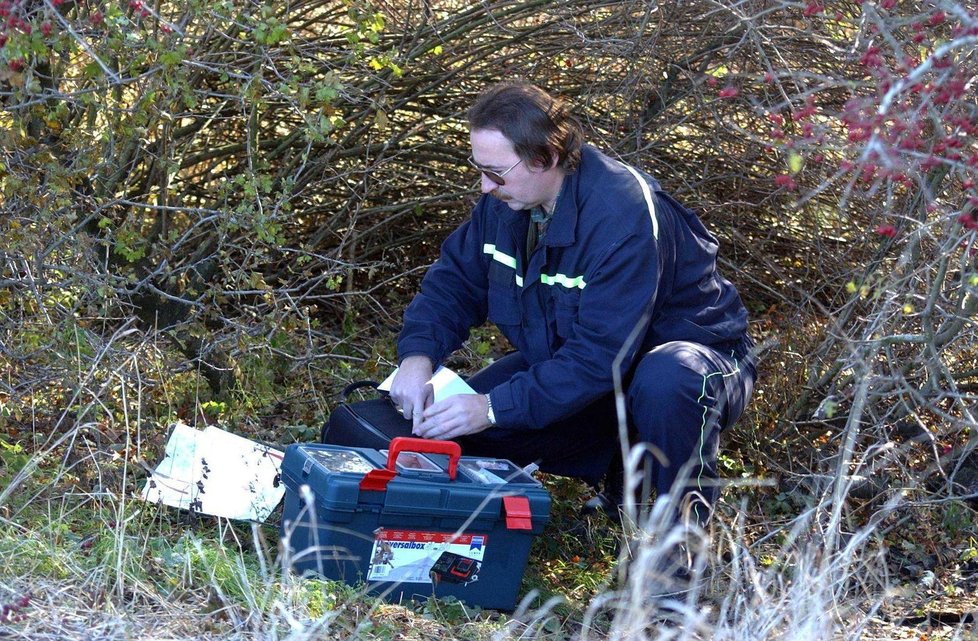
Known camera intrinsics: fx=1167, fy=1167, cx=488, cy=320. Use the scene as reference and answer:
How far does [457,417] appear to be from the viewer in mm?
3418

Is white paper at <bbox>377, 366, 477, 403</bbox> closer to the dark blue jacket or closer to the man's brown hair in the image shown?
the dark blue jacket

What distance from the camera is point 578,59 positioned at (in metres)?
4.88

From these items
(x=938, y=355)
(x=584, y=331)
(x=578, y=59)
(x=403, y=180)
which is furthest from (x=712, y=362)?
(x=403, y=180)

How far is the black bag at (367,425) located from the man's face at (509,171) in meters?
0.78

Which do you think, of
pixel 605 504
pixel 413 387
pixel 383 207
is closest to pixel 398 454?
pixel 413 387

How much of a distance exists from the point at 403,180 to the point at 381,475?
8.25 ft

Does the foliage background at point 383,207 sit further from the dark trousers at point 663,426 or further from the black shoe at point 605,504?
the black shoe at point 605,504

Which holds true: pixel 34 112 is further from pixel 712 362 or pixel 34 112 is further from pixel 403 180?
pixel 712 362

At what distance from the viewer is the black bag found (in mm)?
3609

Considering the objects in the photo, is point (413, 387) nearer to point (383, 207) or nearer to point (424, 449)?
point (424, 449)

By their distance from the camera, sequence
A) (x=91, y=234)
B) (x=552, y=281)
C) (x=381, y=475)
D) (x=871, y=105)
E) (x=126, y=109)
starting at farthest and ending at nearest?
(x=91, y=234), (x=126, y=109), (x=552, y=281), (x=381, y=475), (x=871, y=105)

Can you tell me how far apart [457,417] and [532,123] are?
2.93 feet

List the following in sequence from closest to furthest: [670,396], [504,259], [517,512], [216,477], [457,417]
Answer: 1. [517,512]
2. [670,396]
3. [457,417]
4. [216,477]
5. [504,259]

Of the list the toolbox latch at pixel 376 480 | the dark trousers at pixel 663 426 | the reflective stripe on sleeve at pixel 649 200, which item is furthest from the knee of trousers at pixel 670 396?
the toolbox latch at pixel 376 480
